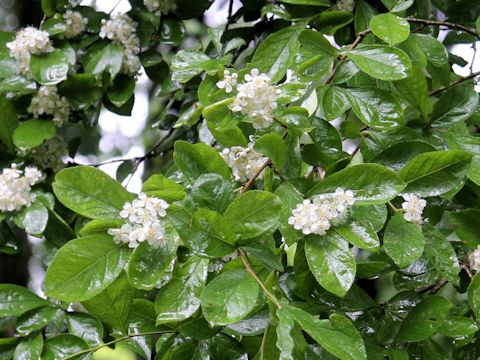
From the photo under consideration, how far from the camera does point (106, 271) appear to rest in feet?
2.15

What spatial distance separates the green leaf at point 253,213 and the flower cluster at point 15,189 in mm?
499

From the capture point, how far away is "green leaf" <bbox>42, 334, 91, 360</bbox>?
2.57 ft

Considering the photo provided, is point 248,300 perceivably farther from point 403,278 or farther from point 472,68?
point 472,68

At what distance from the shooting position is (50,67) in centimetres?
106

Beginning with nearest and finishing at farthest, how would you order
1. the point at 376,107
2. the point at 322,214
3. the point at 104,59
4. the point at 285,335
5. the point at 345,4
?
the point at 285,335 < the point at 322,214 < the point at 376,107 < the point at 345,4 < the point at 104,59

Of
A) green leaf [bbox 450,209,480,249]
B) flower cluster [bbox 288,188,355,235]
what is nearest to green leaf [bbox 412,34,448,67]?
green leaf [bbox 450,209,480,249]

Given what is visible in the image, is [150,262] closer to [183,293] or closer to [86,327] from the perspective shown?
[183,293]

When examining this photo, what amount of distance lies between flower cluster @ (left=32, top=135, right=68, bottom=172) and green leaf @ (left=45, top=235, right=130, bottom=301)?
51cm

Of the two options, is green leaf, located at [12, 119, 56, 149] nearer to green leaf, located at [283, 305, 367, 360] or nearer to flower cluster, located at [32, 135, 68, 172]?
flower cluster, located at [32, 135, 68, 172]

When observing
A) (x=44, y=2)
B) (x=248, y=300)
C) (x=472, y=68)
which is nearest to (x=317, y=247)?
(x=248, y=300)

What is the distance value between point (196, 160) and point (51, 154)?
1.72ft

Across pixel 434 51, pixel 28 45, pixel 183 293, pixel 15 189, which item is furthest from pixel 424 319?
pixel 28 45

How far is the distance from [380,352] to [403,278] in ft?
0.46

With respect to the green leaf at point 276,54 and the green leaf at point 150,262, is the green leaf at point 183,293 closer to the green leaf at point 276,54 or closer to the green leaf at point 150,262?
the green leaf at point 150,262
